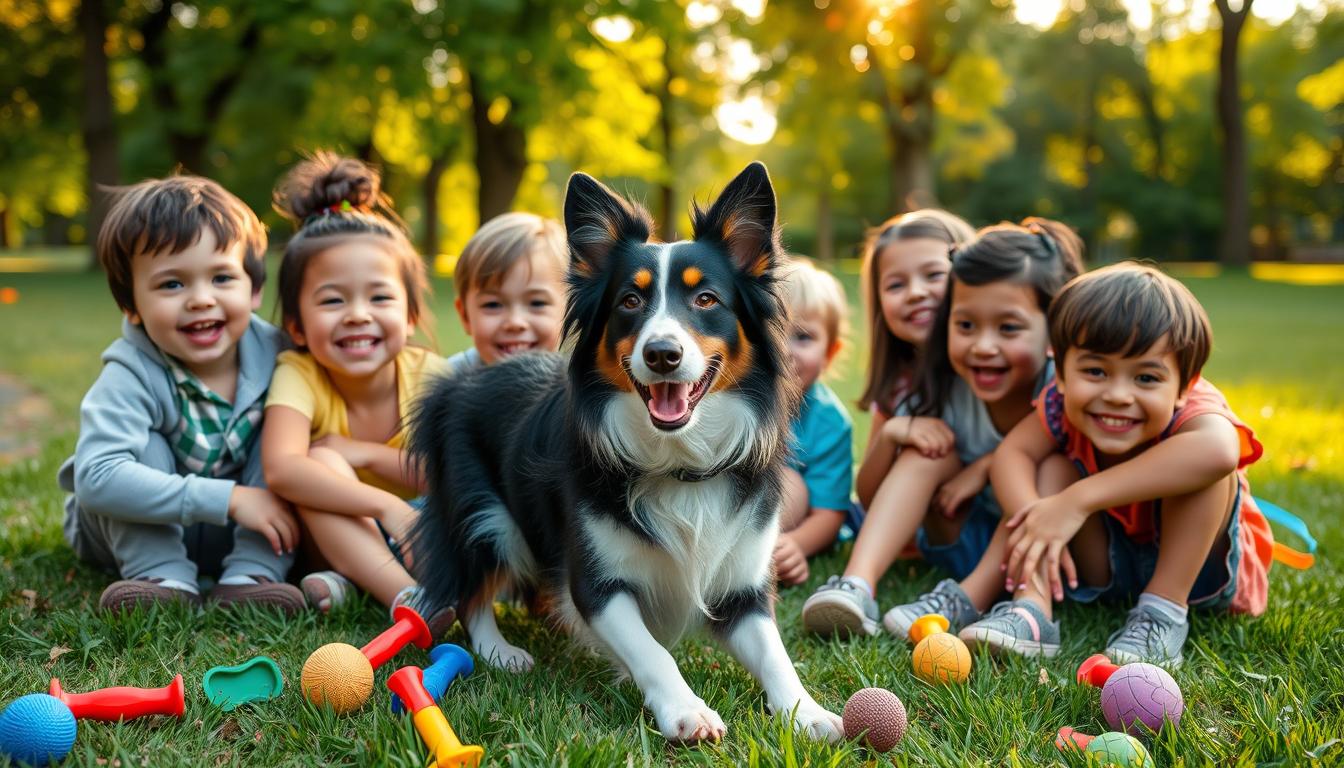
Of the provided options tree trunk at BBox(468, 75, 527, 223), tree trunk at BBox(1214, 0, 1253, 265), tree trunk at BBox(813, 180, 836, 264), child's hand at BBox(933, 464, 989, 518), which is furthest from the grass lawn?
tree trunk at BBox(813, 180, 836, 264)

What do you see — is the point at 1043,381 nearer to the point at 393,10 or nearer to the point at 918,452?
the point at 918,452

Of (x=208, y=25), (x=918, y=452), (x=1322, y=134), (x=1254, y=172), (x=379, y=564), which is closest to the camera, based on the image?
(x=379, y=564)

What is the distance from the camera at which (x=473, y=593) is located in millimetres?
3377

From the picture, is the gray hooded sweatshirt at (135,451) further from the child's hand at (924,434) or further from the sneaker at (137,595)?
the child's hand at (924,434)

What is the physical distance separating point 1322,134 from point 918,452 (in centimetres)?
4811

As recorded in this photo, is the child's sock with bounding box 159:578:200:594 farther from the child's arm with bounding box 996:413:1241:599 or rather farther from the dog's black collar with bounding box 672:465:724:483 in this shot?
the child's arm with bounding box 996:413:1241:599

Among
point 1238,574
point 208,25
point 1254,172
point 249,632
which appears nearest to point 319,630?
point 249,632

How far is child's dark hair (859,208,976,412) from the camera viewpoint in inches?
174

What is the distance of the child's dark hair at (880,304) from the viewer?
442cm

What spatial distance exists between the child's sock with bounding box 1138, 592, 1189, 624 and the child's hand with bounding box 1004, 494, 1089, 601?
0.78 feet

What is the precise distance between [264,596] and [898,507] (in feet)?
7.85

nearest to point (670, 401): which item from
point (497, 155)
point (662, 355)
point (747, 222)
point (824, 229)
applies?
point (662, 355)

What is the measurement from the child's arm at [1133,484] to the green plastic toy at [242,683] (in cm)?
241

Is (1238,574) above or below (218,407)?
below
